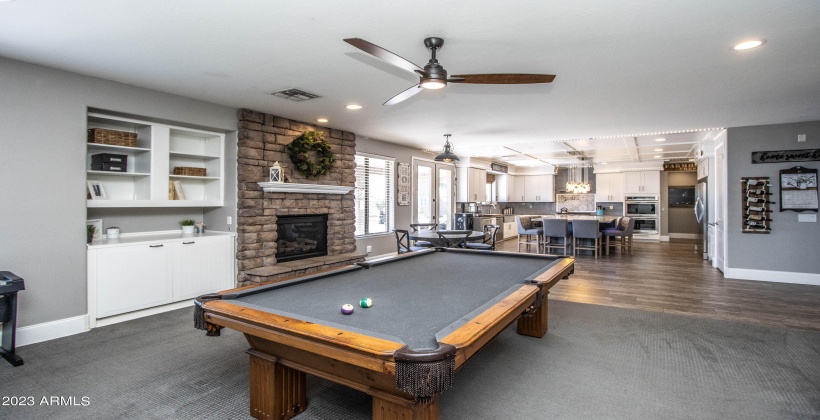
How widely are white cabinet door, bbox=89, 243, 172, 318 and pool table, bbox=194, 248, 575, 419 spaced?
2399 millimetres

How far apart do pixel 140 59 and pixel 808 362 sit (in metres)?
5.65

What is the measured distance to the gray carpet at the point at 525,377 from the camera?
2.24 m

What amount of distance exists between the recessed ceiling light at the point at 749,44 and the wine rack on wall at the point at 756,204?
3.99m

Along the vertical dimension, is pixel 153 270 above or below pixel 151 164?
below

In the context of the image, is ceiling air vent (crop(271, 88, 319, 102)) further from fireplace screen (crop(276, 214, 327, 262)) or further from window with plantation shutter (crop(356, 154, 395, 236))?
window with plantation shutter (crop(356, 154, 395, 236))

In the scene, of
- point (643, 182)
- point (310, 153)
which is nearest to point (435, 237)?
point (310, 153)

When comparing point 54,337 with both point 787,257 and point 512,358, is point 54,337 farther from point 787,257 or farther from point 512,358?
point 787,257

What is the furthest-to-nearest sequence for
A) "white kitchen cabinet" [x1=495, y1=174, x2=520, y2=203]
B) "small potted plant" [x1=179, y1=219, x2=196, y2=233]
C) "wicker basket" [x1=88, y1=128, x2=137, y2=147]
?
"white kitchen cabinet" [x1=495, y1=174, x2=520, y2=203], "small potted plant" [x1=179, y1=219, x2=196, y2=233], "wicker basket" [x1=88, y1=128, x2=137, y2=147]

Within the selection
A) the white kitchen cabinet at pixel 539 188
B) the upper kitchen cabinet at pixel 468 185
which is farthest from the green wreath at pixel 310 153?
the white kitchen cabinet at pixel 539 188

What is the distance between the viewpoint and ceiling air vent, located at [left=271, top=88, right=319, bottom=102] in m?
4.11

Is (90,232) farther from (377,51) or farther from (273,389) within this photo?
(377,51)

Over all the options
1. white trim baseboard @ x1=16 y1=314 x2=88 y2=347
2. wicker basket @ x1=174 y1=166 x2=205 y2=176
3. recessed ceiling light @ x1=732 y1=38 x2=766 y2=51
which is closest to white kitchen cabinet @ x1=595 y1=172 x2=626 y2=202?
recessed ceiling light @ x1=732 y1=38 x2=766 y2=51

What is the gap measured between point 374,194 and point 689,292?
4.96 metres

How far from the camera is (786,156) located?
567cm
